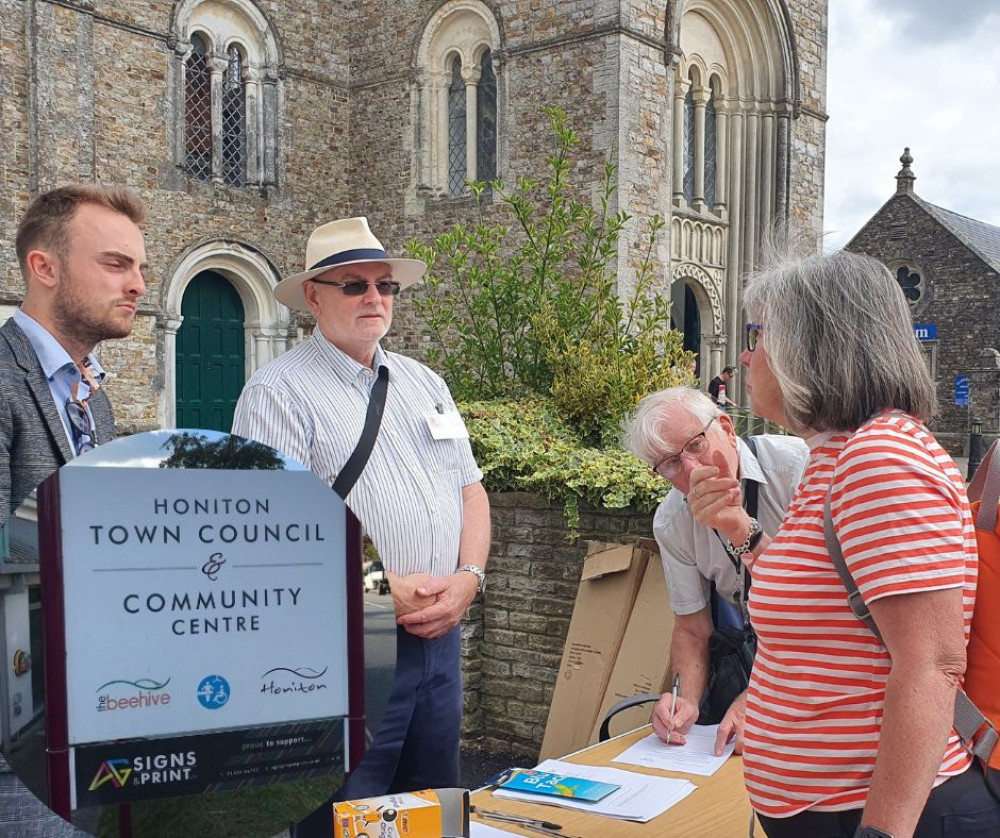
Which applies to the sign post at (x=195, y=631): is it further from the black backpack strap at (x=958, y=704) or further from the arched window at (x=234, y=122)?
the arched window at (x=234, y=122)

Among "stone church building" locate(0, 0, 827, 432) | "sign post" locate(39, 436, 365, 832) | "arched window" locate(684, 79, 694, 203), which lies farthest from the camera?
"arched window" locate(684, 79, 694, 203)

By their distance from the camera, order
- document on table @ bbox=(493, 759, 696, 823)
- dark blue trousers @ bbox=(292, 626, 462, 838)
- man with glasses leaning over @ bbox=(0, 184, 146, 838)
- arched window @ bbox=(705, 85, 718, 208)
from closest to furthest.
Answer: man with glasses leaning over @ bbox=(0, 184, 146, 838), document on table @ bbox=(493, 759, 696, 823), dark blue trousers @ bbox=(292, 626, 462, 838), arched window @ bbox=(705, 85, 718, 208)

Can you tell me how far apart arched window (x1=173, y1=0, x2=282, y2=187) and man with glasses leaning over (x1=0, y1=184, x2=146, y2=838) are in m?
13.3

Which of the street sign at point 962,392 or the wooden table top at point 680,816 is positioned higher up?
the street sign at point 962,392

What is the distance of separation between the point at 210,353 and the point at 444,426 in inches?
518

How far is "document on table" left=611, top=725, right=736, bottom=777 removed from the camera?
2.83 m

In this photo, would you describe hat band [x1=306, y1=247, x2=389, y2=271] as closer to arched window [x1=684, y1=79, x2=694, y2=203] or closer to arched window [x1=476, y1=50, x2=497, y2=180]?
arched window [x1=476, y1=50, x2=497, y2=180]

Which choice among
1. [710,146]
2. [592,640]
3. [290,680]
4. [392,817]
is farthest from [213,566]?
[710,146]

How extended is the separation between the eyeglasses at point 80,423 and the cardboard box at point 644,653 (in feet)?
9.00

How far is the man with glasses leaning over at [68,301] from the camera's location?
2.16 m

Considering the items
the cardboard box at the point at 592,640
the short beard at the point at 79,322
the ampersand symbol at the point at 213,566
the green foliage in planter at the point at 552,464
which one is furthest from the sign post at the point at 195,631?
the green foliage in planter at the point at 552,464

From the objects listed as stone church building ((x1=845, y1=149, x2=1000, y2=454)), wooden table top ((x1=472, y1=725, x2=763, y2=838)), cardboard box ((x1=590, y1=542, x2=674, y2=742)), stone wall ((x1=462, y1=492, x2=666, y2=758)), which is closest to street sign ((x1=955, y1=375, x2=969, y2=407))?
stone church building ((x1=845, y1=149, x2=1000, y2=454))

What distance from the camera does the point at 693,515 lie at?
9.95ft

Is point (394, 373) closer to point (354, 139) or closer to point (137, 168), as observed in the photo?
point (137, 168)
